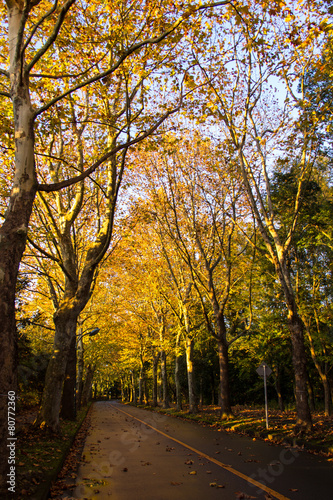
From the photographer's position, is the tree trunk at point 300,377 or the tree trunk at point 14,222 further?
the tree trunk at point 300,377

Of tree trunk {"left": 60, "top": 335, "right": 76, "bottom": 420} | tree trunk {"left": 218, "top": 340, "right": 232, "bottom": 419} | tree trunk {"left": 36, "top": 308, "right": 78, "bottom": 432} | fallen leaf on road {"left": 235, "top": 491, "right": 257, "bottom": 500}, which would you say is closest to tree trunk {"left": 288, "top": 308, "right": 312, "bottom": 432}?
tree trunk {"left": 218, "top": 340, "right": 232, "bottom": 419}

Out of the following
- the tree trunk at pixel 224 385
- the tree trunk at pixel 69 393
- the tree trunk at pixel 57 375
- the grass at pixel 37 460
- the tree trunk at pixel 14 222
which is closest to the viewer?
the tree trunk at pixel 14 222

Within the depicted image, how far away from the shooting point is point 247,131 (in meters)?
12.9

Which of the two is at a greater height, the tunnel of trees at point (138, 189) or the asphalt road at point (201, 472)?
the tunnel of trees at point (138, 189)

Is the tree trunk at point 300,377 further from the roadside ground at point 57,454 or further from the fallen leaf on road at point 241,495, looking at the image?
the fallen leaf on road at point 241,495

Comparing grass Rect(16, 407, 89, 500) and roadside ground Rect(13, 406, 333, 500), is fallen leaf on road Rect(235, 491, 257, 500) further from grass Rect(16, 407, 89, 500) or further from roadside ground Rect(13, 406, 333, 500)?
grass Rect(16, 407, 89, 500)

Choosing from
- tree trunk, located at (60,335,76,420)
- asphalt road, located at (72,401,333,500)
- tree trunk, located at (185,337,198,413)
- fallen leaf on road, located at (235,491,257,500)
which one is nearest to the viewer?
fallen leaf on road, located at (235,491,257,500)

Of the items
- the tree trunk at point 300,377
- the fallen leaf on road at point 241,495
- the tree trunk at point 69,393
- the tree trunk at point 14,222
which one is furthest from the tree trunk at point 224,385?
the tree trunk at point 14,222

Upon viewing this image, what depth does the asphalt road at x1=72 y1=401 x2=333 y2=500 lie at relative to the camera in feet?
17.3

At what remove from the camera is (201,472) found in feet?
21.6

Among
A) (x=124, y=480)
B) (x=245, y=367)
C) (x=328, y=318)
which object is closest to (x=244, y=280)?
(x=328, y=318)

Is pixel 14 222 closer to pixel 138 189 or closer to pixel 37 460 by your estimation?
pixel 37 460

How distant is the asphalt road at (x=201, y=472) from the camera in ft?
17.3

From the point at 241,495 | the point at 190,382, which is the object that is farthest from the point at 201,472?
the point at 190,382
